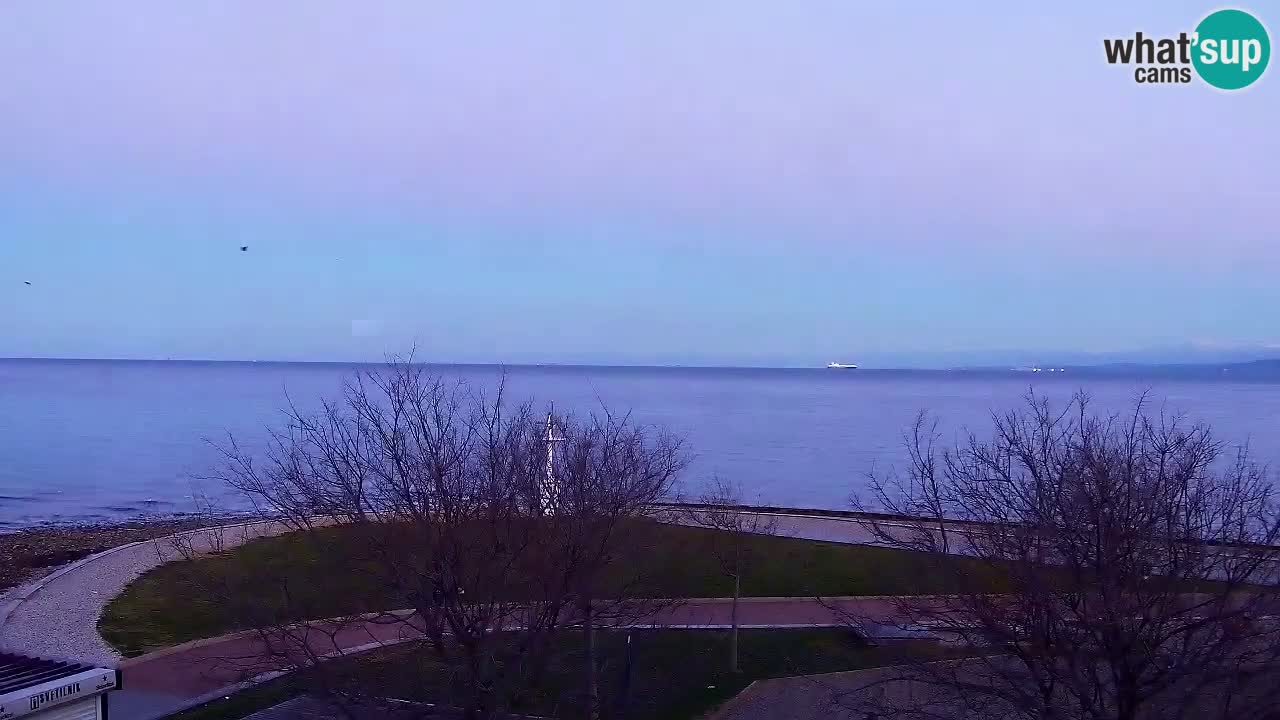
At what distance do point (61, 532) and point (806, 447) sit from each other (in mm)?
40663

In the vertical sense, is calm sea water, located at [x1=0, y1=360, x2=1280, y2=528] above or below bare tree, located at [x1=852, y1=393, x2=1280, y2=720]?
below

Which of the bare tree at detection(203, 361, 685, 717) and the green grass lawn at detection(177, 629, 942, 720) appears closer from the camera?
the bare tree at detection(203, 361, 685, 717)

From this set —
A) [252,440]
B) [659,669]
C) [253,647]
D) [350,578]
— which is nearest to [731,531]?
[659,669]

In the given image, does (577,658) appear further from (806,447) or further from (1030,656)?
(806,447)

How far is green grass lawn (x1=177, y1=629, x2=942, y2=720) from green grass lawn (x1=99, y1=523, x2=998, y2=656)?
3.76 feet

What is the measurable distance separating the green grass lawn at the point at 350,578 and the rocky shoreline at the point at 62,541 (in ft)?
13.3

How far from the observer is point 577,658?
1431cm

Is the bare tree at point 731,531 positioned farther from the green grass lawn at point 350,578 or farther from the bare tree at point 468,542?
the bare tree at point 468,542

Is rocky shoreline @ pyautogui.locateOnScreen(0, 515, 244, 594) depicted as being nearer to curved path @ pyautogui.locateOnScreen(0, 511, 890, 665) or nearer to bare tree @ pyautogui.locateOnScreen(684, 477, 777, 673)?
curved path @ pyautogui.locateOnScreen(0, 511, 890, 665)

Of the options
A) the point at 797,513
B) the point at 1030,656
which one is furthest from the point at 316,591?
the point at 797,513

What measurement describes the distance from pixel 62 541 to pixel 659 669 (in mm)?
22199

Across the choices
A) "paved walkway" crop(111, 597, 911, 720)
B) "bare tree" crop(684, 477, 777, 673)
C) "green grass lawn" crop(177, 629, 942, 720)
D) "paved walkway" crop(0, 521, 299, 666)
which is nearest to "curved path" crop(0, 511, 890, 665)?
"paved walkway" crop(0, 521, 299, 666)

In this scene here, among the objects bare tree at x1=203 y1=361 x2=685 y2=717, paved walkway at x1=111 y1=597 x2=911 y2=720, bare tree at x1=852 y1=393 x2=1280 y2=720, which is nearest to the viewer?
bare tree at x1=852 y1=393 x2=1280 y2=720

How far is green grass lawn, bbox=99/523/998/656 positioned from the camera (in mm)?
15805
